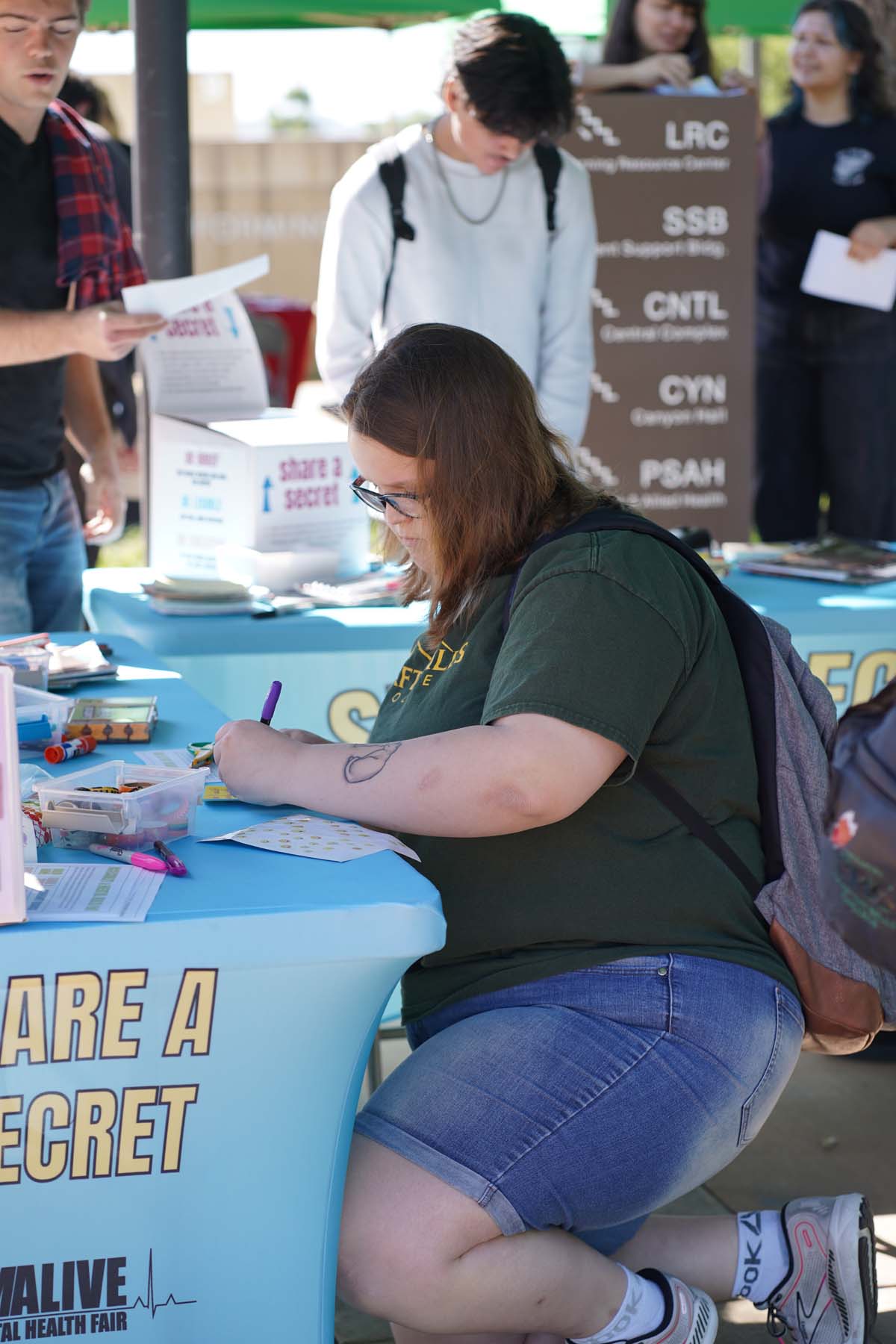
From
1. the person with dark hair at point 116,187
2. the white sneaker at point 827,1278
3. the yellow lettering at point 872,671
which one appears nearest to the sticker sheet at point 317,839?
the white sneaker at point 827,1278

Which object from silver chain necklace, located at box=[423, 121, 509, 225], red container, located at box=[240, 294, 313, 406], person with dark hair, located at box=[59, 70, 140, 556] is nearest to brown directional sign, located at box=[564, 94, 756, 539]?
person with dark hair, located at box=[59, 70, 140, 556]

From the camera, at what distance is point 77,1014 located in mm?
1229

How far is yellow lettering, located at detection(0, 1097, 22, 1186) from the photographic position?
4.10 ft

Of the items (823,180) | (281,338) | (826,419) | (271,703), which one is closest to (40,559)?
(271,703)

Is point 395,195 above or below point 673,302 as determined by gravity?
above

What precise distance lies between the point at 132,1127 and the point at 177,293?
5.59ft

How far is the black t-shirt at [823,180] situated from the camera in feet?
14.0

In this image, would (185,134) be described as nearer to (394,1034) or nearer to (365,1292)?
(394,1034)

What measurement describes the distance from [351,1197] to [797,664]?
696 millimetres

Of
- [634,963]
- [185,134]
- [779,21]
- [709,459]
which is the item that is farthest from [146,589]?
[779,21]

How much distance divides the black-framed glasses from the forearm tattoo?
0.84 ft

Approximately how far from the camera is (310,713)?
2537 millimetres

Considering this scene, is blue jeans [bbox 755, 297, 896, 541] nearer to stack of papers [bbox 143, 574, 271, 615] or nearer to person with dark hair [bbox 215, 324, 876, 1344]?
stack of papers [bbox 143, 574, 271, 615]

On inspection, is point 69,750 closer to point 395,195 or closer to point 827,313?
point 395,195
